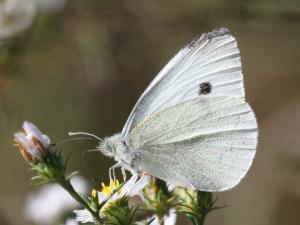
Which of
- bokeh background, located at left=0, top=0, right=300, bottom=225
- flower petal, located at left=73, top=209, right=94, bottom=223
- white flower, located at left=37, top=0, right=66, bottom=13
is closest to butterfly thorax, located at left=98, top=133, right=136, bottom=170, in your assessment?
flower petal, located at left=73, top=209, right=94, bottom=223

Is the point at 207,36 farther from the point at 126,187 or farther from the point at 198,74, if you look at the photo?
the point at 126,187

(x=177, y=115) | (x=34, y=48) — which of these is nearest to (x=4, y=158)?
(x=34, y=48)

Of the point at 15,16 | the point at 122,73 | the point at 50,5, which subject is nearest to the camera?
the point at 15,16

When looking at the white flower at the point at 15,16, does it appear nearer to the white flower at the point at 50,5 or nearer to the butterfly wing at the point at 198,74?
the white flower at the point at 50,5

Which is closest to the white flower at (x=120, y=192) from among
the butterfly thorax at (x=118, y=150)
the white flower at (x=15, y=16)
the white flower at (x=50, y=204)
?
the butterfly thorax at (x=118, y=150)

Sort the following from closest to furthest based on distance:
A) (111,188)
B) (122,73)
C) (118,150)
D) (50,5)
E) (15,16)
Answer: (111,188)
(118,150)
(15,16)
(50,5)
(122,73)

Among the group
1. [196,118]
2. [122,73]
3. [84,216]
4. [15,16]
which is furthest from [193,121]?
[122,73]
